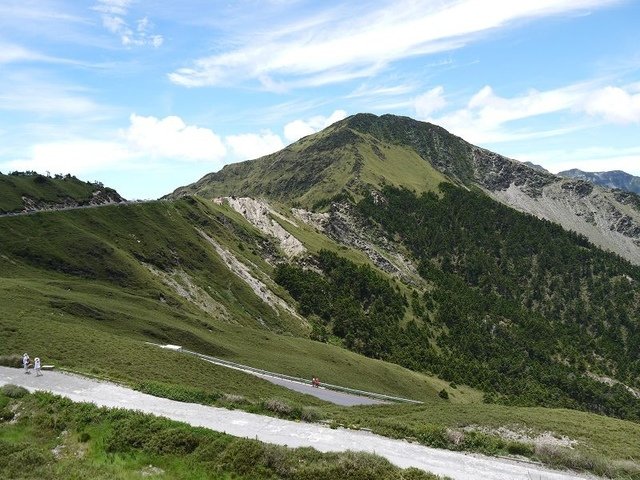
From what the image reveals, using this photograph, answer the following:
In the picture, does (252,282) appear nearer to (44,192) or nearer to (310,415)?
(44,192)

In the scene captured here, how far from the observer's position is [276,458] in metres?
26.5

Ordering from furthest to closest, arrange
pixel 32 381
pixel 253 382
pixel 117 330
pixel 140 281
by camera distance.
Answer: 1. pixel 140 281
2. pixel 117 330
3. pixel 253 382
4. pixel 32 381

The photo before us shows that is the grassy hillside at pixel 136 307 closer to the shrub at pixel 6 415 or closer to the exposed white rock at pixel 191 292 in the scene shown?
the exposed white rock at pixel 191 292

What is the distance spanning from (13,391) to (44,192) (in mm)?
106606

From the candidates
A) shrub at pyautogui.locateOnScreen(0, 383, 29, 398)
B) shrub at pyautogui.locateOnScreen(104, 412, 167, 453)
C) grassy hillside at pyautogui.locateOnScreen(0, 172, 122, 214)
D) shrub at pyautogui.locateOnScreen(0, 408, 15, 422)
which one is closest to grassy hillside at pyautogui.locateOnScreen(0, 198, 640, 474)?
shrub at pyautogui.locateOnScreen(0, 383, 29, 398)

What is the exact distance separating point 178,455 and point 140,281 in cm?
7739

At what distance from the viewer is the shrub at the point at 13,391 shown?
35469mm

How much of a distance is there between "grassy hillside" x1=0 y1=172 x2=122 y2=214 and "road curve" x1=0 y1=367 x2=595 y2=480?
8633 centimetres

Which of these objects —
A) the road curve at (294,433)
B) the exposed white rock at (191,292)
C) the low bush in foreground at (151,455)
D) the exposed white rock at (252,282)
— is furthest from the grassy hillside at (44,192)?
the low bush in foreground at (151,455)

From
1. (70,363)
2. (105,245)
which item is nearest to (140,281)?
(105,245)

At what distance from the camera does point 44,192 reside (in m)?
127

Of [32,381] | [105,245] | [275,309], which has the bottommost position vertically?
[275,309]

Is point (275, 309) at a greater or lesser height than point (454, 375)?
greater

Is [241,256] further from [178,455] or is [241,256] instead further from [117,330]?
[178,455]
